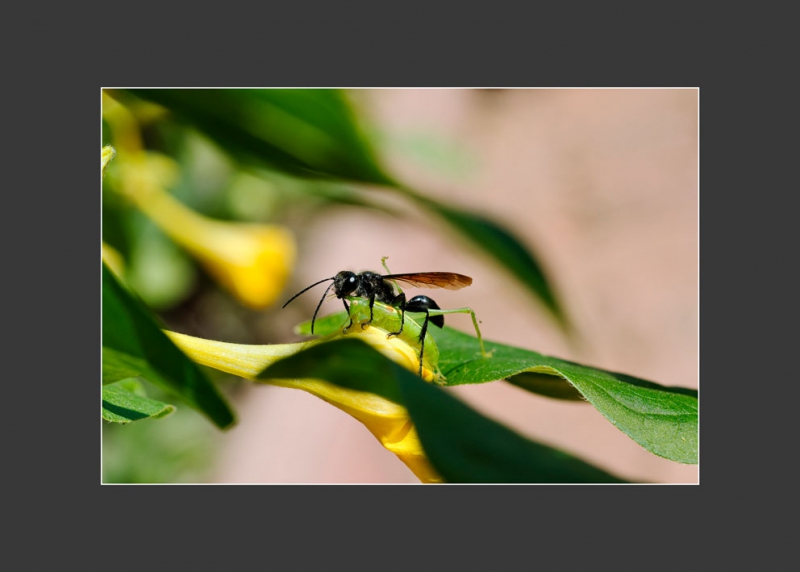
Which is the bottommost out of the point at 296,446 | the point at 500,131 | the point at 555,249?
the point at 296,446

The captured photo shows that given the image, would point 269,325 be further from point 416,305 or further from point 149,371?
point 149,371

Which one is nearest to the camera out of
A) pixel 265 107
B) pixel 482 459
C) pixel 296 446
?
pixel 482 459

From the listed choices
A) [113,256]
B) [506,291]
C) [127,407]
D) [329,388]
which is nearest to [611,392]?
[329,388]

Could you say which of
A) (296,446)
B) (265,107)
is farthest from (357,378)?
(296,446)

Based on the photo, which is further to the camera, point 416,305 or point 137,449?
point 137,449

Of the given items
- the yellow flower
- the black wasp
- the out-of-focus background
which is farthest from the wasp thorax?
the yellow flower

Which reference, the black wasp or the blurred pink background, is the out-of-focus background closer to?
the blurred pink background

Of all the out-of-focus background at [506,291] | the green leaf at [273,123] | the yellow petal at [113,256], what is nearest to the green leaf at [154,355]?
the green leaf at [273,123]

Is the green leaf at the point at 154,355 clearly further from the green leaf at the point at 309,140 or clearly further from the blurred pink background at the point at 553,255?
the blurred pink background at the point at 553,255
